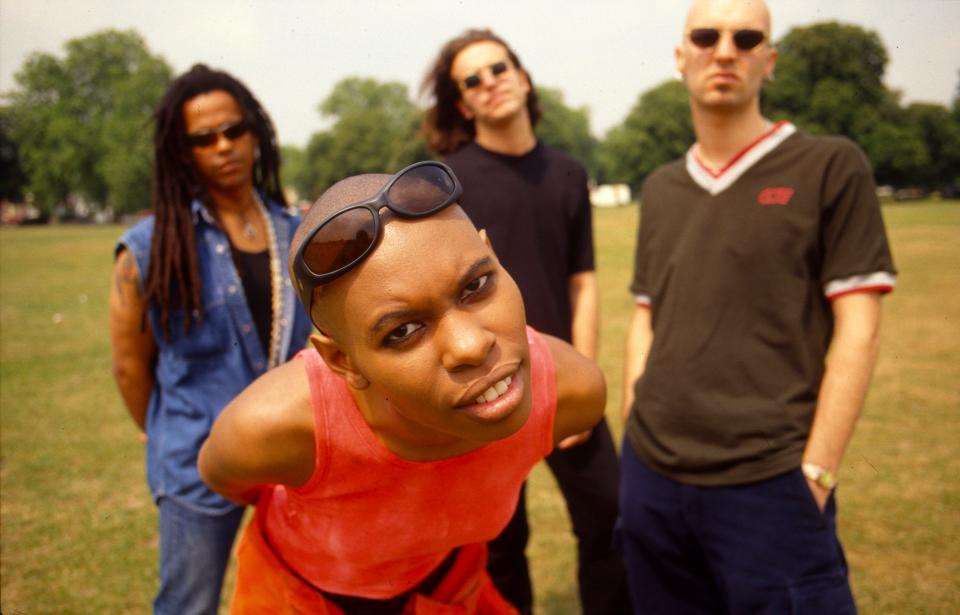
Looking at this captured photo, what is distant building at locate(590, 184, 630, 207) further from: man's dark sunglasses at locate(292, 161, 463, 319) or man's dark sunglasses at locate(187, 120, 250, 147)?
man's dark sunglasses at locate(292, 161, 463, 319)

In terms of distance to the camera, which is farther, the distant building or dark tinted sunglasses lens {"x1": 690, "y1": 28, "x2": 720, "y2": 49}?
the distant building

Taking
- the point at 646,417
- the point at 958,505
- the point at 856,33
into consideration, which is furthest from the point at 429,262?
the point at 856,33

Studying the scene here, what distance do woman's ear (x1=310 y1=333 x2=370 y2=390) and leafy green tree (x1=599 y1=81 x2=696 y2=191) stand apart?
206 feet

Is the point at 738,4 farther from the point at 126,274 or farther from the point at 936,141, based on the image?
the point at 936,141

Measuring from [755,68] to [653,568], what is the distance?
1852 millimetres

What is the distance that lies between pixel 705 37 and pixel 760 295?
919mm

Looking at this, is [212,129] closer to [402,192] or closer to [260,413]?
[260,413]

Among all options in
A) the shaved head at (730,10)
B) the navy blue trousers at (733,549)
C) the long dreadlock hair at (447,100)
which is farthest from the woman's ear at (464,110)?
the navy blue trousers at (733,549)

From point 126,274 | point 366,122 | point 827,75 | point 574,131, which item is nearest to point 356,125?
point 366,122

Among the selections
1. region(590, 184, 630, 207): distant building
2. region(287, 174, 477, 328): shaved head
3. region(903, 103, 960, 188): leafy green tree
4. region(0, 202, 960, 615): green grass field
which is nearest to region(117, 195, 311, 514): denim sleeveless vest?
region(287, 174, 477, 328): shaved head

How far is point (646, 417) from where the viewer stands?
2518 mm

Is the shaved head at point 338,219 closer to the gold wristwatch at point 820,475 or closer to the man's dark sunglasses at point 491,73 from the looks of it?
the gold wristwatch at point 820,475

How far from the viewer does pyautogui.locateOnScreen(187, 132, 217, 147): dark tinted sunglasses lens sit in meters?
2.60

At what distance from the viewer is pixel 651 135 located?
212ft
